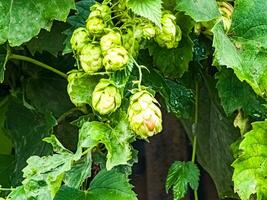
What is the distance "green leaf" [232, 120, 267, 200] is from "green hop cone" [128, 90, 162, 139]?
0.59 ft

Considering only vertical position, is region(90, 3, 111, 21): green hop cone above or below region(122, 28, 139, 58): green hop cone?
above

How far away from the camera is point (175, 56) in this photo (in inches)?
44.4

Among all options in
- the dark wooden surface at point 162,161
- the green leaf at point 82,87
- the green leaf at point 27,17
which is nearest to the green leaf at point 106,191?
the green leaf at point 82,87

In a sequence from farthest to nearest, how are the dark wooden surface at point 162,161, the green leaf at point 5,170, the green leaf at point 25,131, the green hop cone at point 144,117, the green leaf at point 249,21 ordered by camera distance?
the dark wooden surface at point 162,161
the green leaf at point 5,170
the green leaf at point 25,131
the green leaf at point 249,21
the green hop cone at point 144,117

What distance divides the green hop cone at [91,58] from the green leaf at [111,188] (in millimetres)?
173

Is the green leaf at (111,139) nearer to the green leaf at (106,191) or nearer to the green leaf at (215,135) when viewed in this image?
the green leaf at (106,191)

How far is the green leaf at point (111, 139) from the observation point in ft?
3.04

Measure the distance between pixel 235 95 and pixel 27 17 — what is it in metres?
0.32

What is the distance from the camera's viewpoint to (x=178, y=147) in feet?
6.40

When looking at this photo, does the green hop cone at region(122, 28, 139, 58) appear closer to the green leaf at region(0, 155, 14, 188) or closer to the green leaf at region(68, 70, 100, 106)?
the green leaf at region(68, 70, 100, 106)

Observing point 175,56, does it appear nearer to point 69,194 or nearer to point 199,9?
point 199,9

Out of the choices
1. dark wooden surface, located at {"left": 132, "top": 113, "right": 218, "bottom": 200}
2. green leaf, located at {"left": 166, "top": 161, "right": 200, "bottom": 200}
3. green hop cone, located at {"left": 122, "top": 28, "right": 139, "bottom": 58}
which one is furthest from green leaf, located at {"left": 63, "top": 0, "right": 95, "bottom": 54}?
dark wooden surface, located at {"left": 132, "top": 113, "right": 218, "bottom": 200}

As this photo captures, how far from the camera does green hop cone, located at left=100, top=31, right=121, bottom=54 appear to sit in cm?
94

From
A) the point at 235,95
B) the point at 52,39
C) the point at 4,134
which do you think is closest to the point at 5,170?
the point at 4,134
